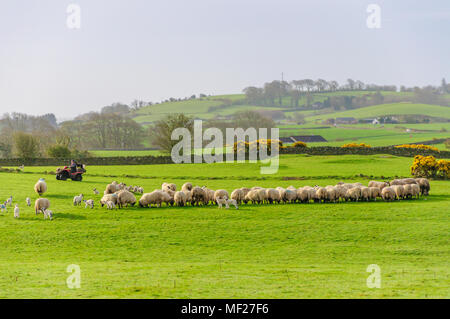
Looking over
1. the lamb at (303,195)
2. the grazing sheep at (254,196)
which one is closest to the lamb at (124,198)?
the grazing sheep at (254,196)

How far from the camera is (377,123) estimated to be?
489 feet

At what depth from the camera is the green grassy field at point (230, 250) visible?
1220 centimetres

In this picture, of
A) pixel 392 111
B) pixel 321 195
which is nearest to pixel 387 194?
pixel 321 195

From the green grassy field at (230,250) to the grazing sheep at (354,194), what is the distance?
3.92 feet

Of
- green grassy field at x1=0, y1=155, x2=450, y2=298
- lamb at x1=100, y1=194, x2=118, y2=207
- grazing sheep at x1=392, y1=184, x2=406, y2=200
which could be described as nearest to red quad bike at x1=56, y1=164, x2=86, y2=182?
green grassy field at x1=0, y1=155, x2=450, y2=298

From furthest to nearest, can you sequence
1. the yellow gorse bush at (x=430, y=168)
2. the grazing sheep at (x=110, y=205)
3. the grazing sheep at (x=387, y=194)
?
the yellow gorse bush at (x=430, y=168) < the grazing sheep at (x=387, y=194) < the grazing sheep at (x=110, y=205)

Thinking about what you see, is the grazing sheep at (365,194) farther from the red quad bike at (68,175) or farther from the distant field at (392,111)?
the distant field at (392,111)

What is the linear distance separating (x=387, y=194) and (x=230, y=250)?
12636mm

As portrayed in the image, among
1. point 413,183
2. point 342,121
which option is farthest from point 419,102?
point 413,183

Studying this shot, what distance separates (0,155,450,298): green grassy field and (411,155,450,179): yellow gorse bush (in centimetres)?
1043

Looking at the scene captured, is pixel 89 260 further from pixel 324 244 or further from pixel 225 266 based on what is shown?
pixel 324 244

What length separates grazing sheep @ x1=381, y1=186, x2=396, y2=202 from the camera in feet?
88.3

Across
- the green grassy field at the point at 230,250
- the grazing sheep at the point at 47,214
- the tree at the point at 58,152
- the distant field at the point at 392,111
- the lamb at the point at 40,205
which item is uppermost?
the distant field at the point at 392,111
